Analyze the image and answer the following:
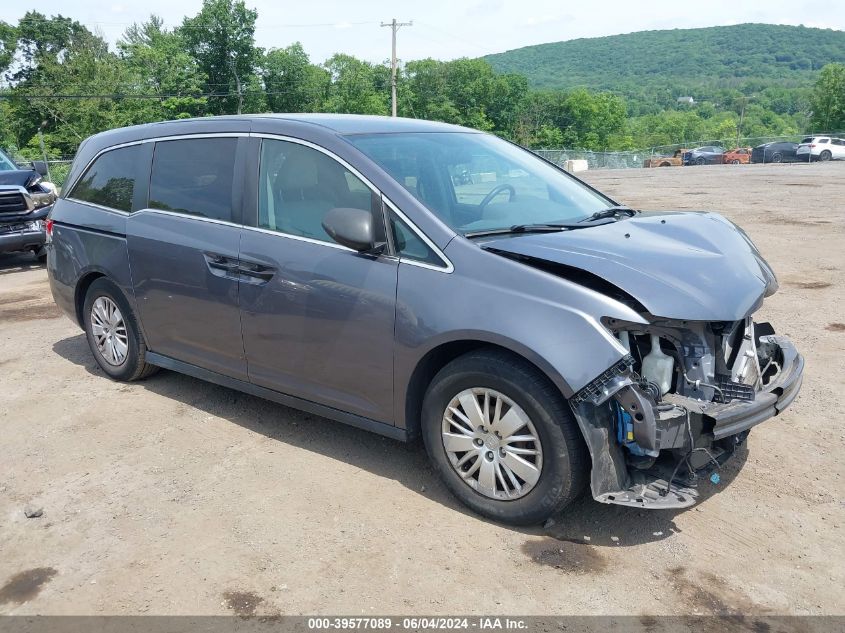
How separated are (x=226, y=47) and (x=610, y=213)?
303ft

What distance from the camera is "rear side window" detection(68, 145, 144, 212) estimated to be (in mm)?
5344

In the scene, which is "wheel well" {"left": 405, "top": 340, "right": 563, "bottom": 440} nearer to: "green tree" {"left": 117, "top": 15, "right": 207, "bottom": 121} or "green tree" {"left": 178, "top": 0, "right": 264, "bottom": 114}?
"green tree" {"left": 117, "top": 15, "right": 207, "bottom": 121}

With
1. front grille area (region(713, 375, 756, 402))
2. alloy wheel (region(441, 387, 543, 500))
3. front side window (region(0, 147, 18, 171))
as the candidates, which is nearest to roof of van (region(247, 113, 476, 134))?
alloy wheel (region(441, 387, 543, 500))

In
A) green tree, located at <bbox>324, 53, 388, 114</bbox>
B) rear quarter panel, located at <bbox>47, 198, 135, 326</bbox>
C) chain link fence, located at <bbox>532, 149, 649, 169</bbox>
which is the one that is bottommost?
chain link fence, located at <bbox>532, 149, 649, 169</bbox>

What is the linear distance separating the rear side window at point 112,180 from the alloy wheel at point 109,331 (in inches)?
29.0

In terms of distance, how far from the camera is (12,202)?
1115cm

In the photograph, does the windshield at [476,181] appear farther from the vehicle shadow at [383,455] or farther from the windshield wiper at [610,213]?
the vehicle shadow at [383,455]

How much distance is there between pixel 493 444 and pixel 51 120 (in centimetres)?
6430

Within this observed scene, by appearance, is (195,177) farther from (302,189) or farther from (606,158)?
(606,158)

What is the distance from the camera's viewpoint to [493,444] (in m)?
3.54

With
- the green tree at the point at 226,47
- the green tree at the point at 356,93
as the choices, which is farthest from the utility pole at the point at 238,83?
the green tree at the point at 356,93

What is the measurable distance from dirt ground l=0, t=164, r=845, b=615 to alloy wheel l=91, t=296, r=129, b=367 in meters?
0.35

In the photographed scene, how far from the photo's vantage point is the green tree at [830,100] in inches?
3403

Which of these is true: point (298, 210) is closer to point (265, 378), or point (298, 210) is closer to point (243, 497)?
point (265, 378)
